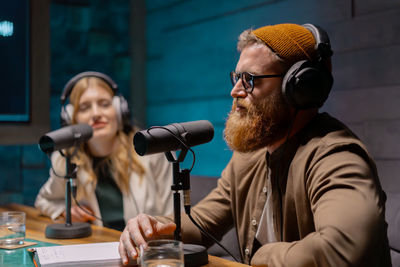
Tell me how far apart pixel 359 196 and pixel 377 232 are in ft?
0.28

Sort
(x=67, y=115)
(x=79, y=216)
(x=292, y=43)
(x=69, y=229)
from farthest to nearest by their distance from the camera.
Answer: (x=67, y=115) < (x=79, y=216) < (x=69, y=229) < (x=292, y=43)

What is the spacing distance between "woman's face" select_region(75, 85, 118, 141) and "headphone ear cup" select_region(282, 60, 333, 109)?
120cm

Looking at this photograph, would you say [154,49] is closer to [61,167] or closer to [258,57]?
[61,167]

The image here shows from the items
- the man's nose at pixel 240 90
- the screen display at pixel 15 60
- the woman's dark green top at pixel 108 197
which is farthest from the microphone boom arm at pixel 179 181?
the screen display at pixel 15 60

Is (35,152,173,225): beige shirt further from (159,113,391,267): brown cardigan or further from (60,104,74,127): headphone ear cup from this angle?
(159,113,391,267): brown cardigan

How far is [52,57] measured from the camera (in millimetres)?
3121

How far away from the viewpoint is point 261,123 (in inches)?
55.3

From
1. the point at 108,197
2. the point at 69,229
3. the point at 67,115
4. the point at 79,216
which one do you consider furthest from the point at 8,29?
the point at 69,229

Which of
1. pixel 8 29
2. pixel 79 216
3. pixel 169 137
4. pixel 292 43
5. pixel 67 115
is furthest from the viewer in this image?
pixel 8 29

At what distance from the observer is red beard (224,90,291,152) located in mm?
1405

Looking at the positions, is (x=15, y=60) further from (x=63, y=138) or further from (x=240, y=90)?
(x=240, y=90)

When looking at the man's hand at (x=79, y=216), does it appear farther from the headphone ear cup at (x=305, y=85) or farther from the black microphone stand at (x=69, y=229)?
the headphone ear cup at (x=305, y=85)

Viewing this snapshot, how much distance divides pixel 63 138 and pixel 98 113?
61 cm

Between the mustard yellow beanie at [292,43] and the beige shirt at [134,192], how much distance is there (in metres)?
1.17
